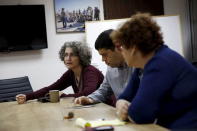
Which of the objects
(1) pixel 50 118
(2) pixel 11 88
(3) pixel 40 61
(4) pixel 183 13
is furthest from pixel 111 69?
(4) pixel 183 13

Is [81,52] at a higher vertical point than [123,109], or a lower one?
higher

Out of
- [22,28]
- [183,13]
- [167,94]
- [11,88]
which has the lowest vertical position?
[11,88]

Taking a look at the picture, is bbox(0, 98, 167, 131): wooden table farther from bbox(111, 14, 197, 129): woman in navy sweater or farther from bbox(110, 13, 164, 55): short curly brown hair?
bbox(110, 13, 164, 55): short curly brown hair

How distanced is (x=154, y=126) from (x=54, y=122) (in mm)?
588

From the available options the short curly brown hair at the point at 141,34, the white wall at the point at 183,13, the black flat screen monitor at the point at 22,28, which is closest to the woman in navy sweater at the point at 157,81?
the short curly brown hair at the point at 141,34

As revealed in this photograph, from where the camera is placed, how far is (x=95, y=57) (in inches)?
187

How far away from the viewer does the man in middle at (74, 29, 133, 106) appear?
2250mm

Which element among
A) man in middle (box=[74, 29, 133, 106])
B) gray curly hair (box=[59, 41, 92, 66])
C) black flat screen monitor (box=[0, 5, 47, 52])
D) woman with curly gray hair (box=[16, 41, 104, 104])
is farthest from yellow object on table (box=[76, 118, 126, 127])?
black flat screen monitor (box=[0, 5, 47, 52])

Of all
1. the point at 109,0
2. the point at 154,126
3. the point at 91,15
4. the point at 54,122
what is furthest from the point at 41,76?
the point at 154,126

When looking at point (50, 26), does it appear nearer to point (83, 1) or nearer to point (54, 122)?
point (83, 1)

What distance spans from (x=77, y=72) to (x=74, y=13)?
6.67 ft

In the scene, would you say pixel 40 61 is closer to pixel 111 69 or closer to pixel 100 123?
pixel 111 69

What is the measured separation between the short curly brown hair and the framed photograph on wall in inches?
134

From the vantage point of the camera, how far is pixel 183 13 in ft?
18.2
